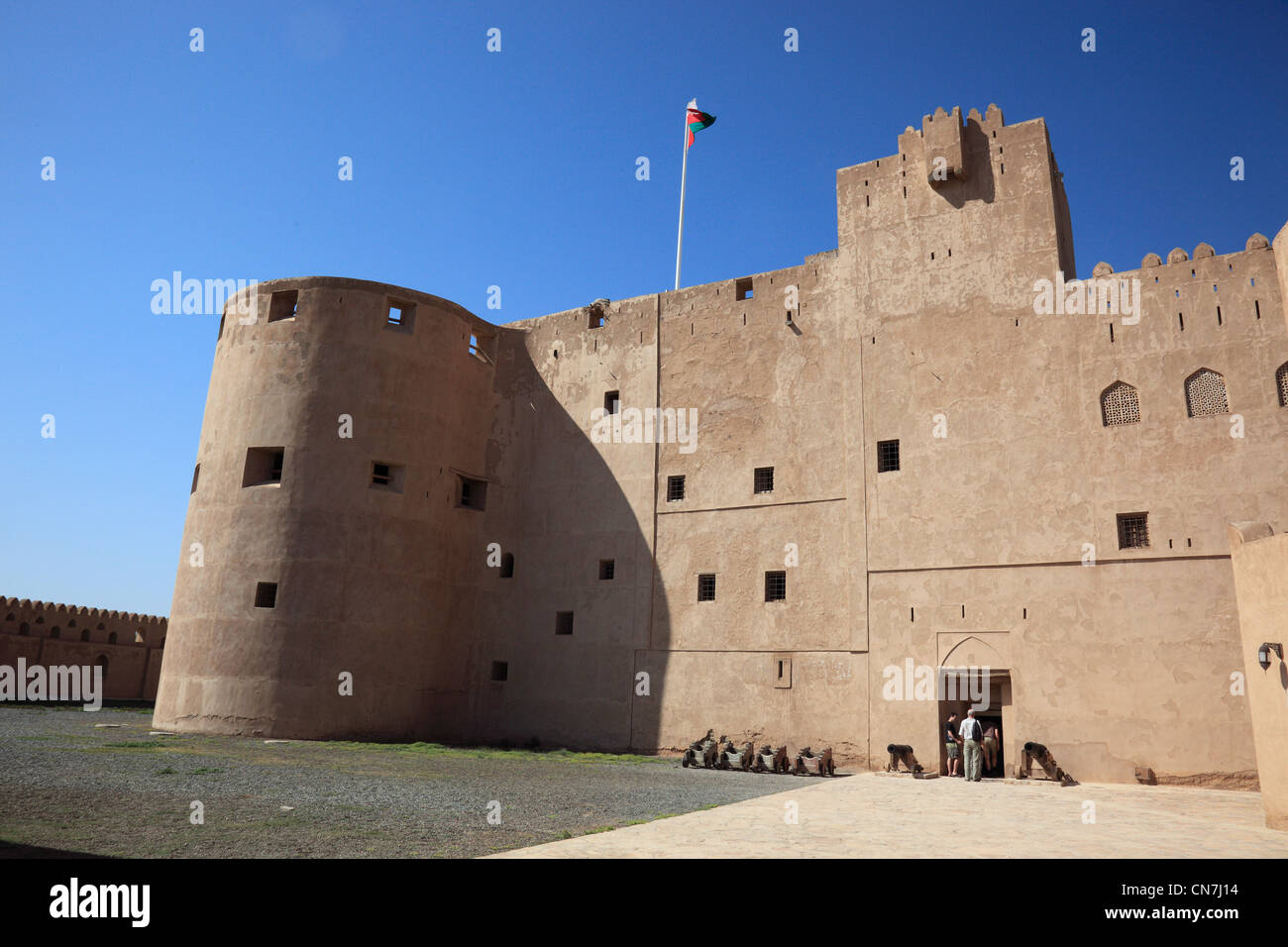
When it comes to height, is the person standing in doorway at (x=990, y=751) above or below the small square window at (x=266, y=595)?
below

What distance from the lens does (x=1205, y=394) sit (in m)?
17.7

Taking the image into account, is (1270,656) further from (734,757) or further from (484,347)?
(484,347)

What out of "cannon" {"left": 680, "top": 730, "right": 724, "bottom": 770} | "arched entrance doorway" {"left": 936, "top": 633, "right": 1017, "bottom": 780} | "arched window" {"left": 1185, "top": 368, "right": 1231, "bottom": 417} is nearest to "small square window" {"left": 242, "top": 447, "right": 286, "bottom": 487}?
"cannon" {"left": 680, "top": 730, "right": 724, "bottom": 770}

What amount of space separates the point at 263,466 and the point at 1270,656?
71.4 ft

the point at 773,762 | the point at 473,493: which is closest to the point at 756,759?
the point at 773,762

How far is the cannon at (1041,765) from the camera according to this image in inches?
664

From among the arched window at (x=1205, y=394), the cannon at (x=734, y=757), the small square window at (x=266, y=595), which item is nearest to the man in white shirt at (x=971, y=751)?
the cannon at (x=734, y=757)

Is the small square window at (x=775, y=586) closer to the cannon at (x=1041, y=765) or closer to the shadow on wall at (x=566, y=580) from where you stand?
the shadow on wall at (x=566, y=580)

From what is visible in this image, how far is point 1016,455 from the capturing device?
1912cm

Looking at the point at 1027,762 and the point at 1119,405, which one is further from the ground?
the point at 1119,405

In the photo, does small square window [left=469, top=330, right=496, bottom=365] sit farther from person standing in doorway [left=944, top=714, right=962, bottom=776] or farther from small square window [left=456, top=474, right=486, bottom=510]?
person standing in doorway [left=944, top=714, right=962, bottom=776]

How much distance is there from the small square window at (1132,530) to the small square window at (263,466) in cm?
1962

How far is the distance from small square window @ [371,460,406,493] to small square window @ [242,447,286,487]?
2.30 m
